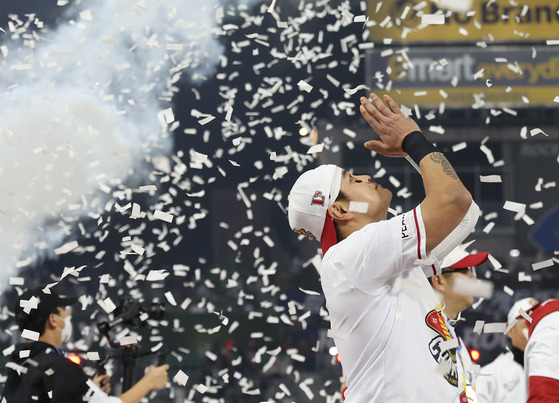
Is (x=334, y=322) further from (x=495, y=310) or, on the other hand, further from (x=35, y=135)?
(x=495, y=310)

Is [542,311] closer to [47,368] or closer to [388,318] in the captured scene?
[388,318]

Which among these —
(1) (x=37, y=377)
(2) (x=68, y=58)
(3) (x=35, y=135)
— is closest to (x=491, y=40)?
(2) (x=68, y=58)

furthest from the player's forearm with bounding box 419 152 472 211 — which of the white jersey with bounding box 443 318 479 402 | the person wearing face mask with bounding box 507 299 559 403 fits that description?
the person wearing face mask with bounding box 507 299 559 403

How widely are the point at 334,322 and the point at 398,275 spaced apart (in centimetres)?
27

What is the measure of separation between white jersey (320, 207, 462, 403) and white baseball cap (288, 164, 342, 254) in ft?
0.54

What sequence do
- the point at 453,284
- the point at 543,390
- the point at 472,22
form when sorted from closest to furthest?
the point at 543,390 → the point at 453,284 → the point at 472,22

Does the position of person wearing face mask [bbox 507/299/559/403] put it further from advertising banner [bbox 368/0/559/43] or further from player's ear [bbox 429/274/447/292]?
advertising banner [bbox 368/0/559/43]

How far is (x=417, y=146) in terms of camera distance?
2.33 metres

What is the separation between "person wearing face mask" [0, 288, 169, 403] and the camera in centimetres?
368

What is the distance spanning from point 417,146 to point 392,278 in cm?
43

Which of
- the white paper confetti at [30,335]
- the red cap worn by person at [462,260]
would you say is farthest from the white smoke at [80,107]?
the red cap worn by person at [462,260]

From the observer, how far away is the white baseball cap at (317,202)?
2525 mm

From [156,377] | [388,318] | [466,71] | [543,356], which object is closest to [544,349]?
[543,356]

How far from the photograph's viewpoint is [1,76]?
32.0ft
